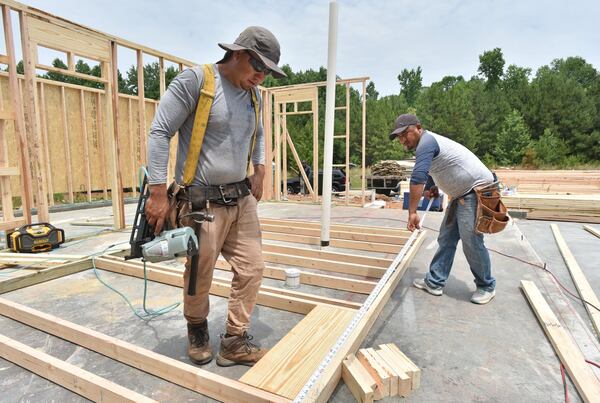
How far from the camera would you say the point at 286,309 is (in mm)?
2613

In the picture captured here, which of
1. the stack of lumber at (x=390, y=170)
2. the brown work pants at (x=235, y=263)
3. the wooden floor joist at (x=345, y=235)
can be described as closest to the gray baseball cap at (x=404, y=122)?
the brown work pants at (x=235, y=263)

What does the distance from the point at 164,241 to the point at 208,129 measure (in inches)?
22.1

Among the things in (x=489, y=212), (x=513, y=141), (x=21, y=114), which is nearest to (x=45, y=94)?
(x=21, y=114)

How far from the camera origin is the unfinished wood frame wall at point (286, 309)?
161 cm

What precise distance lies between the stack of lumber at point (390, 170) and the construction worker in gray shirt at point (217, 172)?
1269cm

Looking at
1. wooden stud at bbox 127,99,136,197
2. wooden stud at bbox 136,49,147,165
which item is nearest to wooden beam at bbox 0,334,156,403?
wooden stud at bbox 136,49,147,165

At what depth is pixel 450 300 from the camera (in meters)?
2.78

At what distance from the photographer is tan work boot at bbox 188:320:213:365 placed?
1884 mm

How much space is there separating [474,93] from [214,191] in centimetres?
3028

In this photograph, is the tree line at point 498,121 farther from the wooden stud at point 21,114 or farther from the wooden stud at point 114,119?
the wooden stud at point 21,114

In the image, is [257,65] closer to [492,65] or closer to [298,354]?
[298,354]

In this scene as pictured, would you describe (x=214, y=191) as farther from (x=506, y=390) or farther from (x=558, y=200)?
(x=558, y=200)

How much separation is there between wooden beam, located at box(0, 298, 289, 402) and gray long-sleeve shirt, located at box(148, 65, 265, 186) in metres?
0.88

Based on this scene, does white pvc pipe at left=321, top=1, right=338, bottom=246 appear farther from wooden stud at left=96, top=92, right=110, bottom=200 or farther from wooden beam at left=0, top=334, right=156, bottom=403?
wooden stud at left=96, top=92, right=110, bottom=200
